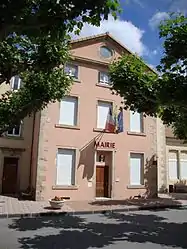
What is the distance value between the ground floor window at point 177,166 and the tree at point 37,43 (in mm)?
16494

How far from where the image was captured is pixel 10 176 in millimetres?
21281

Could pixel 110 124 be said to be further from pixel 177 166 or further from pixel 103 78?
pixel 177 166

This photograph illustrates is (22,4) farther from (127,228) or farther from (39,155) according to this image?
(39,155)

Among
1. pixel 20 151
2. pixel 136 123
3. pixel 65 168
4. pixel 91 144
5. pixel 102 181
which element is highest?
pixel 136 123

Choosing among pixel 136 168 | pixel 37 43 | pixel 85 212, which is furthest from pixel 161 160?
pixel 37 43

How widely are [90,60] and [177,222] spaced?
Answer: 12.9m

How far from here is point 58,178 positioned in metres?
18.8

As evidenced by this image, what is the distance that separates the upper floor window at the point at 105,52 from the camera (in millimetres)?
21878

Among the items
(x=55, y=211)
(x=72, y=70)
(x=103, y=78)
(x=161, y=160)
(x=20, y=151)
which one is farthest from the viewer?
(x=161, y=160)

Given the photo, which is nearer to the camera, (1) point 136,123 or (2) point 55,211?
(2) point 55,211

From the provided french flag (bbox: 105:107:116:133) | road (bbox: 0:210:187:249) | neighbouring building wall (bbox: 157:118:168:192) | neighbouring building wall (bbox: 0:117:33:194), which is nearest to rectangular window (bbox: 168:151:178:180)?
neighbouring building wall (bbox: 157:118:168:192)

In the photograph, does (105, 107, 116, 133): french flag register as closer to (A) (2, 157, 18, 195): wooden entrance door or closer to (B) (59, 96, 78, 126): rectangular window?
(B) (59, 96, 78, 126): rectangular window

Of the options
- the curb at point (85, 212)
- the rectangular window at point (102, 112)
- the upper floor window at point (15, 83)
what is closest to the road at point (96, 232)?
the curb at point (85, 212)

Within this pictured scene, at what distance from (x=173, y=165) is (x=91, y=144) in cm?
1031
